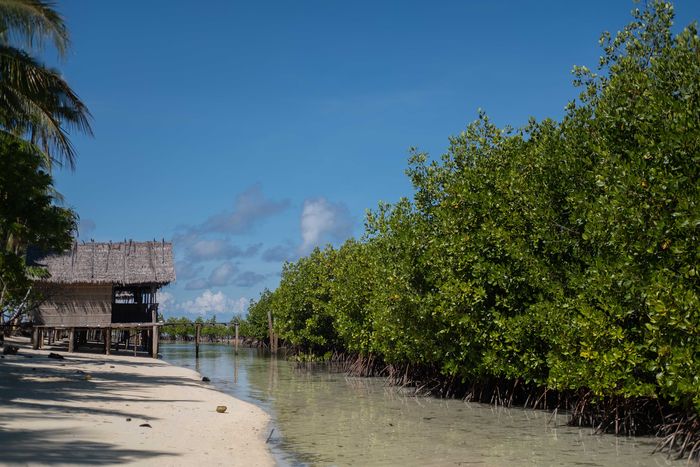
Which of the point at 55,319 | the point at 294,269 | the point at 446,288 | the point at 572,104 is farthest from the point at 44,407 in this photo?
the point at 294,269

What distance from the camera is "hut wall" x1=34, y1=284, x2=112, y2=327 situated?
30281mm

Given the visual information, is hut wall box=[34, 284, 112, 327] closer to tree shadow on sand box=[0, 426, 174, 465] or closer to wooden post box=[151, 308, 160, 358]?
wooden post box=[151, 308, 160, 358]

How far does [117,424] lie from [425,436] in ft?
17.1

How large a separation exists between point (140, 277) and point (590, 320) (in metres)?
25.6

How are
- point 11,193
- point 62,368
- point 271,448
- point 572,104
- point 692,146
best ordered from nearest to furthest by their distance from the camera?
point 692,146 → point 271,448 → point 11,193 → point 572,104 → point 62,368

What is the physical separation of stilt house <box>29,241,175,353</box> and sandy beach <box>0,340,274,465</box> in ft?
46.4

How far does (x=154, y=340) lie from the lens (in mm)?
31953

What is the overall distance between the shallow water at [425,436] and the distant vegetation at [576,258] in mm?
818

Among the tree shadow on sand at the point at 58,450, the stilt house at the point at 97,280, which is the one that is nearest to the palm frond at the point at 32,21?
the tree shadow on sand at the point at 58,450

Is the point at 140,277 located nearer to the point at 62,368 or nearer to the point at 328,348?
the point at 328,348

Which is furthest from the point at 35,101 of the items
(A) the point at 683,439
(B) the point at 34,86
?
(A) the point at 683,439

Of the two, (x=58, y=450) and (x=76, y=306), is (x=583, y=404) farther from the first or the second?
(x=76, y=306)

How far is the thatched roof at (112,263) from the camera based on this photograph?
3075cm

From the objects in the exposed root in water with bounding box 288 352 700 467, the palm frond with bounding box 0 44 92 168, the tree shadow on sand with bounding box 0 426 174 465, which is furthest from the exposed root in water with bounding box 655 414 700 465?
the palm frond with bounding box 0 44 92 168
